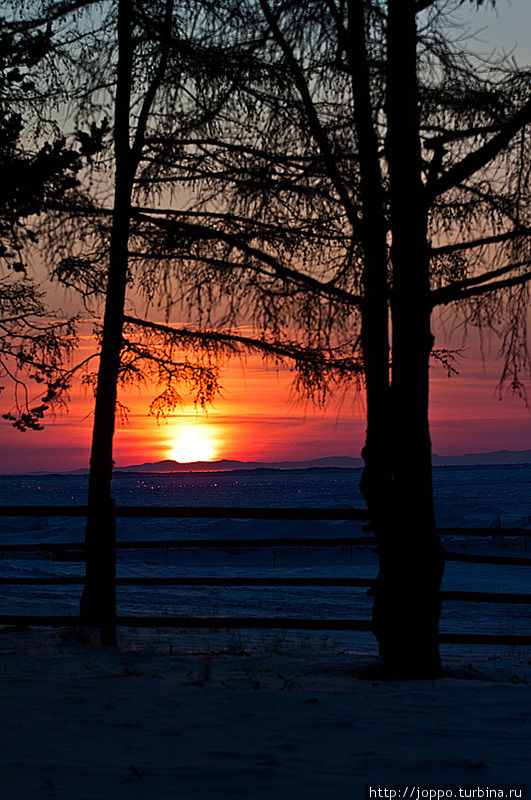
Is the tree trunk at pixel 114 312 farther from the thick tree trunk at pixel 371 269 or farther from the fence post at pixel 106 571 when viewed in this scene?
the thick tree trunk at pixel 371 269

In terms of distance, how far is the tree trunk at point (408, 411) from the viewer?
297 inches

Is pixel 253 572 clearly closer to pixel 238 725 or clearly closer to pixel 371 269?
pixel 371 269

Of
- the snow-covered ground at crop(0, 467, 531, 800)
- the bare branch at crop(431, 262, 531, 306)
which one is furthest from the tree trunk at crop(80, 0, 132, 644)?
the bare branch at crop(431, 262, 531, 306)

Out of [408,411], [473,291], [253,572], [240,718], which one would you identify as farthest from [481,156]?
[253,572]

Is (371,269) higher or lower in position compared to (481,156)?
lower

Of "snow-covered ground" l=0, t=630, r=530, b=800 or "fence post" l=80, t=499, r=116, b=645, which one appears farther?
"fence post" l=80, t=499, r=116, b=645

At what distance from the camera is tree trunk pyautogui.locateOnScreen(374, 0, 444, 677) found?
24.7ft

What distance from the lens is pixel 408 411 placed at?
752cm

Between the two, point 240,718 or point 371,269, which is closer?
point 240,718

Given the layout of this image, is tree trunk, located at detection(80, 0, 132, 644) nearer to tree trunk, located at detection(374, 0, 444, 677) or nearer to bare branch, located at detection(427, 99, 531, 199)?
tree trunk, located at detection(374, 0, 444, 677)

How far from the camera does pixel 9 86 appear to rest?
9414 millimetres

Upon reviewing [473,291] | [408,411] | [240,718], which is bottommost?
[240,718]

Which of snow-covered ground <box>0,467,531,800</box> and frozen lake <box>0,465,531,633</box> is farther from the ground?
snow-covered ground <box>0,467,531,800</box>

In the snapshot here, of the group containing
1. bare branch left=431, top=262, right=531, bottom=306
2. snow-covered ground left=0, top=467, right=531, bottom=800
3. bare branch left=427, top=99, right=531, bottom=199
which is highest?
bare branch left=427, top=99, right=531, bottom=199
